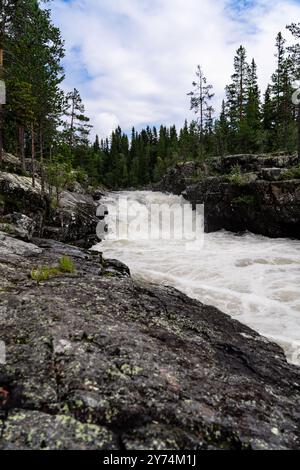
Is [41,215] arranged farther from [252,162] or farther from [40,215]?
[252,162]

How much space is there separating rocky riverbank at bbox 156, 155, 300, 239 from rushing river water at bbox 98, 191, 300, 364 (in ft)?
3.48

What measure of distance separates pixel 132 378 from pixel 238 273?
9826 mm

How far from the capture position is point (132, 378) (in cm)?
393

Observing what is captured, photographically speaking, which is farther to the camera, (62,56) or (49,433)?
(62,56)

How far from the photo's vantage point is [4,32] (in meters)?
18.5

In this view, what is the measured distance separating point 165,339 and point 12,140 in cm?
3611

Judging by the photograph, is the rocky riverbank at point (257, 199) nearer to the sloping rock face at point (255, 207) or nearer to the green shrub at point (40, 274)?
the sloping rock face at point (255, 207)

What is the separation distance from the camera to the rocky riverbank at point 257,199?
19672 millimetres

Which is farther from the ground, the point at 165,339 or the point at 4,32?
the point at 4,32

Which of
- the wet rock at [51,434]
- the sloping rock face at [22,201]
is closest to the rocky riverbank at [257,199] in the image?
the sloping rock face at [22,201]

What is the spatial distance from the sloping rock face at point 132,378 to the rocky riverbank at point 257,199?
15.1m

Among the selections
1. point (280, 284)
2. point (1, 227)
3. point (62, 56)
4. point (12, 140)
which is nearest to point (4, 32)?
point (62, 56)

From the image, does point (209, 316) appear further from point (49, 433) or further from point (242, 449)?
point (49, 433)

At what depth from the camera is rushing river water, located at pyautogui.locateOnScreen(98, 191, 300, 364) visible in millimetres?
8354
